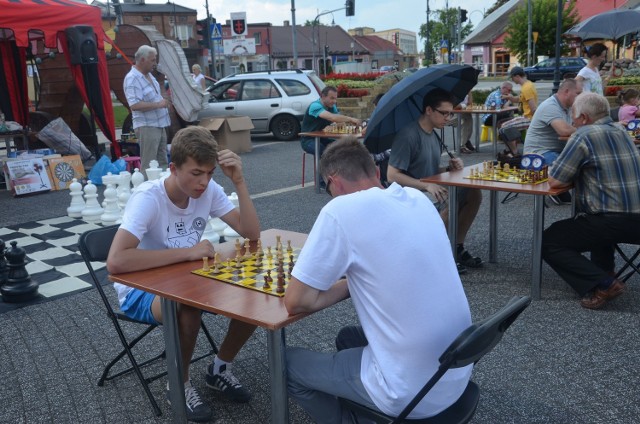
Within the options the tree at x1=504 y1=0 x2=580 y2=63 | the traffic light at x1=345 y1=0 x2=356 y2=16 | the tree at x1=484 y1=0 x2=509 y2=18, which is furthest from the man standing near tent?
the tree at x1=484 y1=0 x2=509 y2=18

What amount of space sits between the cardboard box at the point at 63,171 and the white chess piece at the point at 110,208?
105 inches

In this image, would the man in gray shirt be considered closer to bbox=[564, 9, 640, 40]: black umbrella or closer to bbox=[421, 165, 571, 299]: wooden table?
bbox=[421, 165, 571, 299]: wooden table

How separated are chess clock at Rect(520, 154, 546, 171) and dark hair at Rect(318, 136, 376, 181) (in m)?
2.85

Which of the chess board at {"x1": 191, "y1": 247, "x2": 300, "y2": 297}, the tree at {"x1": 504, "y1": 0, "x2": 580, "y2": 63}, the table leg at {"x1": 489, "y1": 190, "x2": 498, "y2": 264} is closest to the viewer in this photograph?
the chess board at {"x1": 191, "y1": 247, "x2": 300, "y2": 297}

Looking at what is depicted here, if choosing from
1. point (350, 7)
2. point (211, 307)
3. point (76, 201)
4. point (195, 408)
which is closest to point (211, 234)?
point (76, 201)

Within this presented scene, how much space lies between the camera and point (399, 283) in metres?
1.96

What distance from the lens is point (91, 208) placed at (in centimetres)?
712

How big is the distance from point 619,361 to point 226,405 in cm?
216

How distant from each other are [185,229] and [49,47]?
7.43 meters

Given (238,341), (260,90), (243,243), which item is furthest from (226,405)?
(260,90)

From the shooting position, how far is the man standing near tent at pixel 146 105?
7895 millimetres

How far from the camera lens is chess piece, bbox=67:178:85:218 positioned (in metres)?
7.24

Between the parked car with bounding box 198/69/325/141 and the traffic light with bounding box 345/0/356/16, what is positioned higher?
the traffic light with bounding box 345/0/356/16

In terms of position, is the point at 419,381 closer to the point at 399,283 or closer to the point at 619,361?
the point at 399,283
